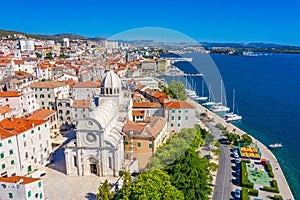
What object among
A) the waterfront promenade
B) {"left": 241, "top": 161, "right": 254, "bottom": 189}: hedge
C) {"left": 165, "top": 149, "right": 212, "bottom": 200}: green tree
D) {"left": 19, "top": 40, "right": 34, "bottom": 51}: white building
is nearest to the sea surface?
the waterfront promenade

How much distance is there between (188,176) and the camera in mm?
14141

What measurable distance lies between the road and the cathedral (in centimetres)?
657

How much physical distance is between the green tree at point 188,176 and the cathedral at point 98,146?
425cm

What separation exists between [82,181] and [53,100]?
1450cm

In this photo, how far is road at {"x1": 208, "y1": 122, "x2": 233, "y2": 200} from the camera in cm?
1694

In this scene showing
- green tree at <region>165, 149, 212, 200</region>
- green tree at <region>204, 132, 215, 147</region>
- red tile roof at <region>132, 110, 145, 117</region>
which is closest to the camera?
green tree at <region>165, 149, 212, 200</region>

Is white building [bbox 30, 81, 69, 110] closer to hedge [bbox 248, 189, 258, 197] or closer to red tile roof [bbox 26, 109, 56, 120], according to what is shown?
red tile roof [bbox 26, 109, 56, 120]

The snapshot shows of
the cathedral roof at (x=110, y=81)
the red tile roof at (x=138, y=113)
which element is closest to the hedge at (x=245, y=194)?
the red tile roof at (x=138, y=113)

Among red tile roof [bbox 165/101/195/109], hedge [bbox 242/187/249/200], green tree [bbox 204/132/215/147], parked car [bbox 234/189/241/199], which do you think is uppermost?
red tile roof [bbox 165/101/195/109]

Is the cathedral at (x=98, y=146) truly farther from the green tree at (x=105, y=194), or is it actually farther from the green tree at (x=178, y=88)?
the green tree at (x=178, y=88)

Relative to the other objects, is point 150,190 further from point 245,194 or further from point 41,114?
point 41,114

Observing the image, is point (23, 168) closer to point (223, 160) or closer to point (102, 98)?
point (102, 98)

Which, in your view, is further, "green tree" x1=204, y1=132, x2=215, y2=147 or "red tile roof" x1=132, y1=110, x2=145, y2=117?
"green tree" x1=204, y1=132, x2=215, y2=147

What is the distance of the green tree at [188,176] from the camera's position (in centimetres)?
1395
